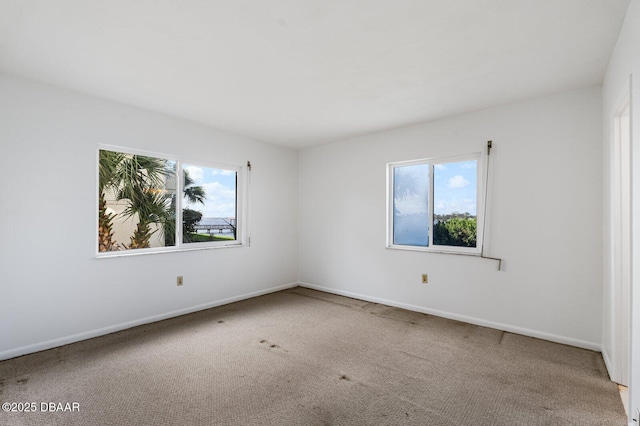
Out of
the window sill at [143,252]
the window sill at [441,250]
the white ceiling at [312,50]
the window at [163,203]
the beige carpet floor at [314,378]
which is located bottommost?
the beige carpet floor at [314,378]

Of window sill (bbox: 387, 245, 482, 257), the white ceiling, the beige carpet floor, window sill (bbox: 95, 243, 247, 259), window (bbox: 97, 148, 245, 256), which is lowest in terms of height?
the beige carpet floor

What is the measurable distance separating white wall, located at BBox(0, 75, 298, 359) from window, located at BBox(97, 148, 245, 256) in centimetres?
18

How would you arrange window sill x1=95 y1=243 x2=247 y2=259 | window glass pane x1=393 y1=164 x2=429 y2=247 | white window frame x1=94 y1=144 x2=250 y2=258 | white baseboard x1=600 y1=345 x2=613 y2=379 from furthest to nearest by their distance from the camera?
window glass pane x1=393 y1=164 x2=429 y2=247
white window frame x1=94 y1=144 x2=250 y2=258
window sill x1=95 y1=243 x2=247 y2=259
white baseboard x1=600 y1=345 x2=613 y2=379

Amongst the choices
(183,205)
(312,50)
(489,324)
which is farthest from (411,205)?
(183,205)

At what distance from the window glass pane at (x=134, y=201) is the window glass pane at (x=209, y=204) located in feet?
0.68

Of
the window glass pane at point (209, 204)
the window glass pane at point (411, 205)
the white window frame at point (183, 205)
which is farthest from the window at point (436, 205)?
the window glass pane at point (209, 204)

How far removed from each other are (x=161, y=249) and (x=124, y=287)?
23.0 inches

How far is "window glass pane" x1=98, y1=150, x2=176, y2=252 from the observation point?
3.36 metres

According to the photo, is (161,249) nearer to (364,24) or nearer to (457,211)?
(364,24)

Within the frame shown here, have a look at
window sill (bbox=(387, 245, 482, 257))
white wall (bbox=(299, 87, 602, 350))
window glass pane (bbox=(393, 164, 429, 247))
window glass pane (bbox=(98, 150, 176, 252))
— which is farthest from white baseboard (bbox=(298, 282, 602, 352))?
window glass pane (bbox=(98, 150, 176, 252))

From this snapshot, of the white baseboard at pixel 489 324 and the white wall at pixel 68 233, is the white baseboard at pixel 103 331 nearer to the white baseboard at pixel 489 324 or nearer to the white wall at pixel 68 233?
the white wall at pixel 68 233

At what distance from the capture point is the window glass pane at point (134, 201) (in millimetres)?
3361

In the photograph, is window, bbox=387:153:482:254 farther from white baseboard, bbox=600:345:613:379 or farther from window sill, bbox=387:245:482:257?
white baseboard, bbox=600:345:613:379

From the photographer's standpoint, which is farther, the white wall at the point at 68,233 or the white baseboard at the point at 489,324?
the white baseboard at the point at 489,324
